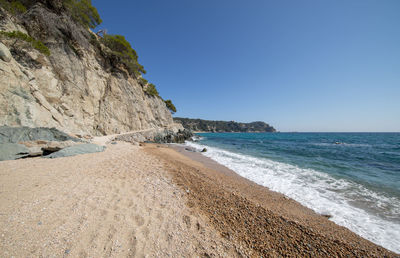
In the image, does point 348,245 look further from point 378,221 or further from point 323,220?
A: point 378,221

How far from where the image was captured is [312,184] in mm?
6734

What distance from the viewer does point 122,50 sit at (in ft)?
74.0

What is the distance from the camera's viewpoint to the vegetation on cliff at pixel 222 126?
105488 mm

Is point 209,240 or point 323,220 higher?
point 209,240

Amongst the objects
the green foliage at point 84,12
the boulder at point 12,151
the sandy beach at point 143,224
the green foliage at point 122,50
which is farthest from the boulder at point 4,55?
the green foliage at point 122,50

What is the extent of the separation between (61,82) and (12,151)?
448 inches

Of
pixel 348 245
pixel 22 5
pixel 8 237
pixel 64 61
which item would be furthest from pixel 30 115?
pixel 348 245

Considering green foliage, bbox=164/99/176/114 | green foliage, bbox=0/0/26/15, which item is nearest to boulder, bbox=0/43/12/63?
green foliage, bbox=0/0/26/15

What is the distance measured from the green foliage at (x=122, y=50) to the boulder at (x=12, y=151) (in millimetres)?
19652

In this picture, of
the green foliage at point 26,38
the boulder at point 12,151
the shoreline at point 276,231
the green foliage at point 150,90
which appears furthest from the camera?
the green foliage at point 150,90

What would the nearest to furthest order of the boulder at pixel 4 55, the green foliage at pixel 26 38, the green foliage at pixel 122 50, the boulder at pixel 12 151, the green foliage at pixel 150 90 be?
the boulder at pixel 12 151
the boulder at pixel 4 55
the green foliage at pixel 26 38
the green foliage at pixel 122 50
the green foliage at pixel 150 90

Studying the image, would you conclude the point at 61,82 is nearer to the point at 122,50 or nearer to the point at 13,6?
the point at 13,6

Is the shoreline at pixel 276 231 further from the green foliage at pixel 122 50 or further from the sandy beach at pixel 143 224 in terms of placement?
the green foliage at pixel 122 50

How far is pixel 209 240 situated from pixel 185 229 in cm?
52
